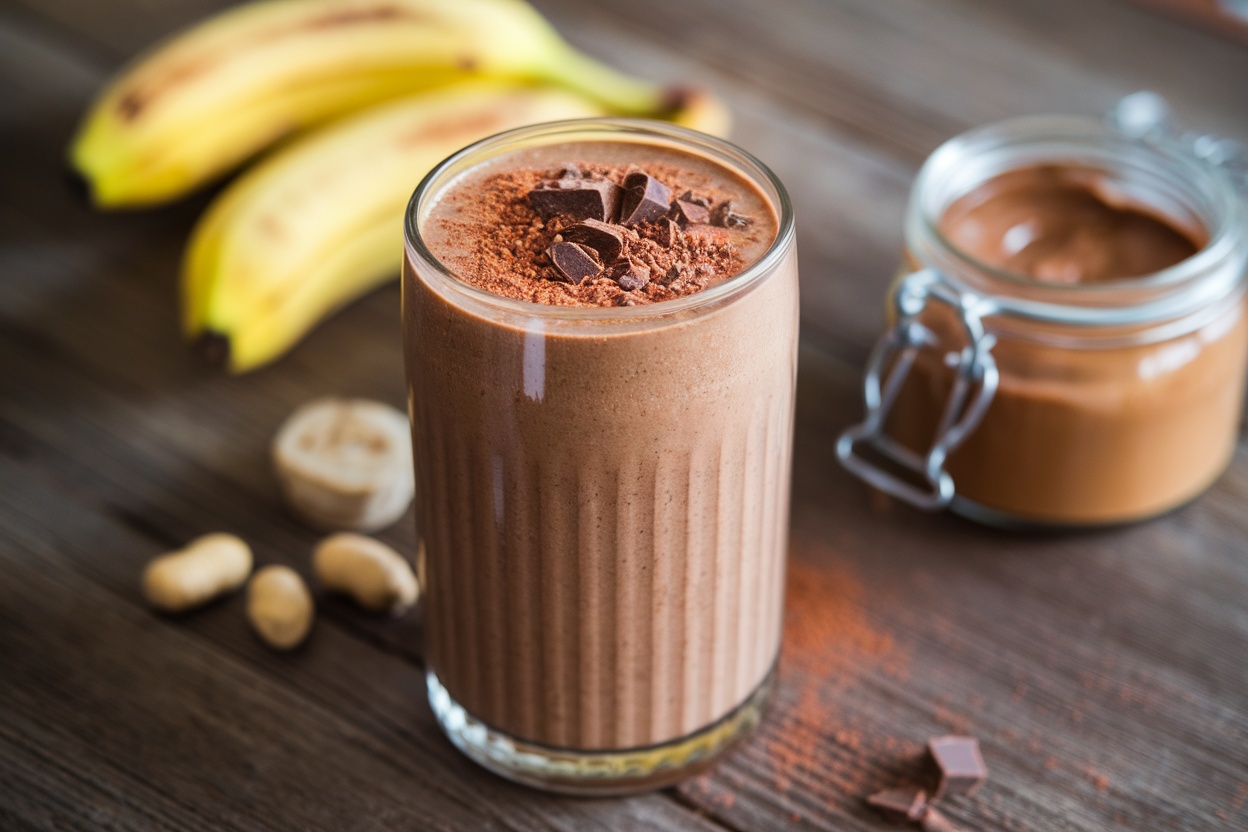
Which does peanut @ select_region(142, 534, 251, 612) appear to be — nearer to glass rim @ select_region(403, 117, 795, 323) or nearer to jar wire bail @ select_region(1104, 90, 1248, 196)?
glass rim @ select_region(403, 117, 795, 323)

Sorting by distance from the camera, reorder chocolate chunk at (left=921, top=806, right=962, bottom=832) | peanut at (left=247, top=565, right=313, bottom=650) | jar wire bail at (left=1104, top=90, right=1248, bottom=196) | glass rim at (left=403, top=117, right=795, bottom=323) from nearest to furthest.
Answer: glass rim at (left=403, top=117, right=795, bottom=323), chocolate chunk at (left=921, top=806, right=962, bottom=832), peanut at (left=247, top=565, right=313, bottom=650), jar wire bail at (left=1104, top=90, right=1248, bottom=196)

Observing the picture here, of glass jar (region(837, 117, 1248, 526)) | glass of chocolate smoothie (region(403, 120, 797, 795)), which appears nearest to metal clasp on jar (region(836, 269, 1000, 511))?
glass jar (region(837, 117, 1248, 526))

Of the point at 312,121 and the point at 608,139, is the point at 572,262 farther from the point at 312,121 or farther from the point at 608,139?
the point at 312,121

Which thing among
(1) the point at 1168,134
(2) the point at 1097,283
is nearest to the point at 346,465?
(2) the point at 1097,283

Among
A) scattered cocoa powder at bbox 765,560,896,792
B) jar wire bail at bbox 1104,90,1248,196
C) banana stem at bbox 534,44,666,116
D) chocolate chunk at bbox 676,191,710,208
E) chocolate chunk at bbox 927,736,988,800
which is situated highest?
chocolate chunk at bbox 676,191,710,208

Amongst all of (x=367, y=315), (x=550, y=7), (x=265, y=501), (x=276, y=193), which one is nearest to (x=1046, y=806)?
(x=265, y=501)

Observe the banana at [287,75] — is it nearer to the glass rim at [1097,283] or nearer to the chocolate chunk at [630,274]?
the glass rim at [1097,283]

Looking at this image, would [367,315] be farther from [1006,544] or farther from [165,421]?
[1006,544]
